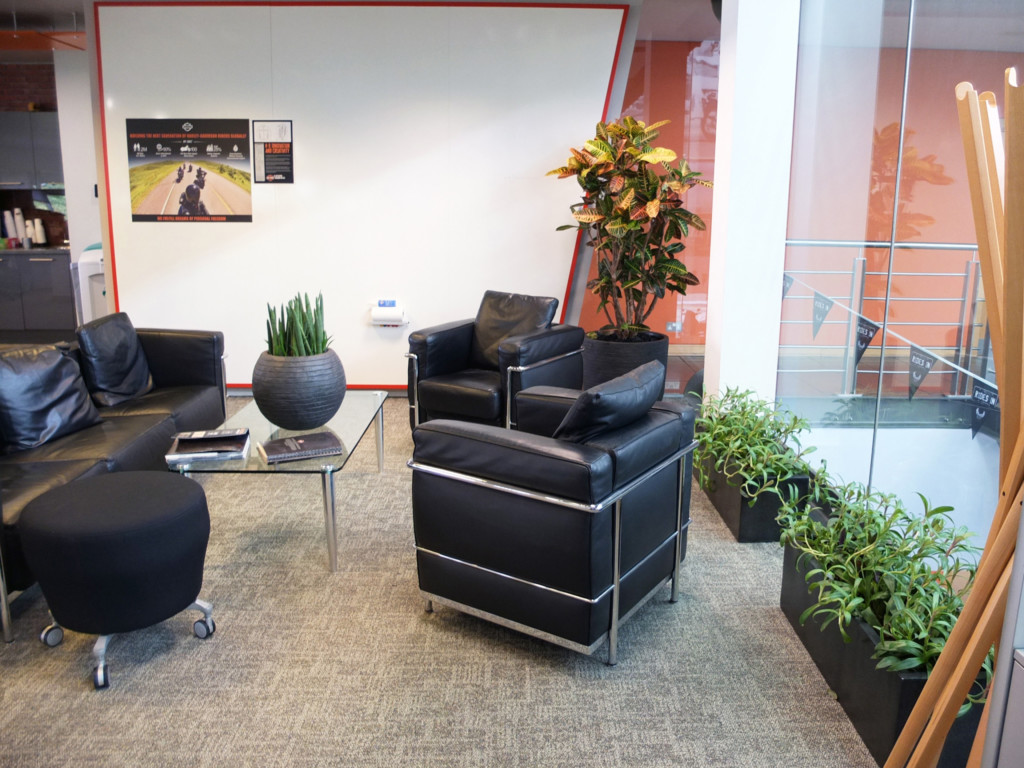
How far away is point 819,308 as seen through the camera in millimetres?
4078

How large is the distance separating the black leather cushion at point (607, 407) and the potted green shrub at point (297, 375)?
4.69ft

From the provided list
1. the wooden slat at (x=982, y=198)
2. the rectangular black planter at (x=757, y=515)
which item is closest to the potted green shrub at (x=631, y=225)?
the rectangular black planter at (x=757, y=515)

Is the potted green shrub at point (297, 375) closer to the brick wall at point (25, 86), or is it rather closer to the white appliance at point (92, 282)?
the white appliance at point (92, 282)

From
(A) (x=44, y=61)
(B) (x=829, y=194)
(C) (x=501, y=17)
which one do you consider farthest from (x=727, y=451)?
(A) (x=44, y=61)

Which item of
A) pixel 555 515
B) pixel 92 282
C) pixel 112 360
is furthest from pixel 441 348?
pixel 92 282

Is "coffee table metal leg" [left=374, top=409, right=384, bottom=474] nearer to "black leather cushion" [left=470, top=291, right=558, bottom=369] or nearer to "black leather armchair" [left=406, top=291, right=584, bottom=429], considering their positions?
"black leather armchair" [left=406, top=291, right=584, bottom=429]

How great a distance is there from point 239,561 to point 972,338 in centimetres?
289

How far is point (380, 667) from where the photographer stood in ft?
9.16

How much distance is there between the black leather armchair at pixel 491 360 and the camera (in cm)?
461

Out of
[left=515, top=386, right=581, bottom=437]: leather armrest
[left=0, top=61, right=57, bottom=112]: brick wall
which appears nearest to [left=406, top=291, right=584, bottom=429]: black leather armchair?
[left=515, top=386, right=581, bottom=437]: leather armrest

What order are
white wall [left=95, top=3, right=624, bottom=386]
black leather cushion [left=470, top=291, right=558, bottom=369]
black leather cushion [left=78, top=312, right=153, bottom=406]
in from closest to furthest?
black leather cushion [left=78, top=312, right=153, bottom=406] < black leather cushion [left=470, top=291, right=558, bottom=369] < white wall [left=95, top=3, right=624, bottom=386]

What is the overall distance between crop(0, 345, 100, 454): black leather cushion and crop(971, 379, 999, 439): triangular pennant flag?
3622 millimetres

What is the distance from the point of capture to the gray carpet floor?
7.80 ft

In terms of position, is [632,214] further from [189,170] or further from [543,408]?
[189,170]
